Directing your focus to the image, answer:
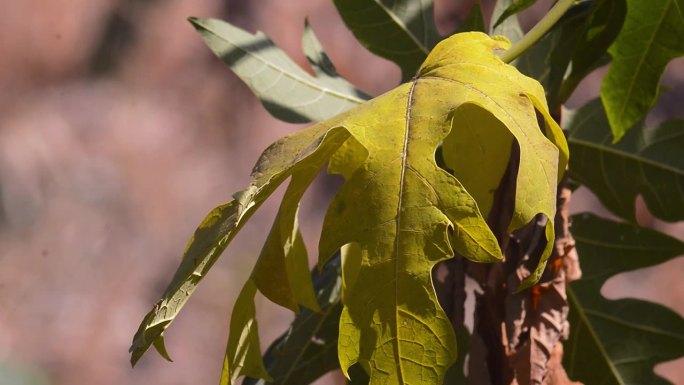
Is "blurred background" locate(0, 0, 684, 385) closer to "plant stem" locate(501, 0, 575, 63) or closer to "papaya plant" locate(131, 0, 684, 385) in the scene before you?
"papaya plant" locate(131, 0, 684, 385)

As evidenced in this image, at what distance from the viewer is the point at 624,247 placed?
781 mm

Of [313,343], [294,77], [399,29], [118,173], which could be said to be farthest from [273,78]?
[118,173]

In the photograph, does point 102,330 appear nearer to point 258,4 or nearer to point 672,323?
point 258,4

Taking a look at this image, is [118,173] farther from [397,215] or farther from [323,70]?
[397,215]

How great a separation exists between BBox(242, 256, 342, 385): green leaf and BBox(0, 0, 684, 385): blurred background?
723 mm

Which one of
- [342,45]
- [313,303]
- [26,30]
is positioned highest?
[342,45]

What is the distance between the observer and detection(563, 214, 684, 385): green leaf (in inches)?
29.3

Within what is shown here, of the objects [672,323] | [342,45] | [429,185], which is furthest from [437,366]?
[342,45]

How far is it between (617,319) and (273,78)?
0.37 metres

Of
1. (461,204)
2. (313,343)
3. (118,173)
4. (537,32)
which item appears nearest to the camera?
(461,204)

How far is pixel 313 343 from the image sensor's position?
72cm

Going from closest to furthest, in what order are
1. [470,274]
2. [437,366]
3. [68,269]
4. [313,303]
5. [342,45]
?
[437,366]
[313,303]
[470,274]
[68,269]
[342,45]

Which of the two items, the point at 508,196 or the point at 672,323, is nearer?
the point at 508,196

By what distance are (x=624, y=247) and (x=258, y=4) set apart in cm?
93
